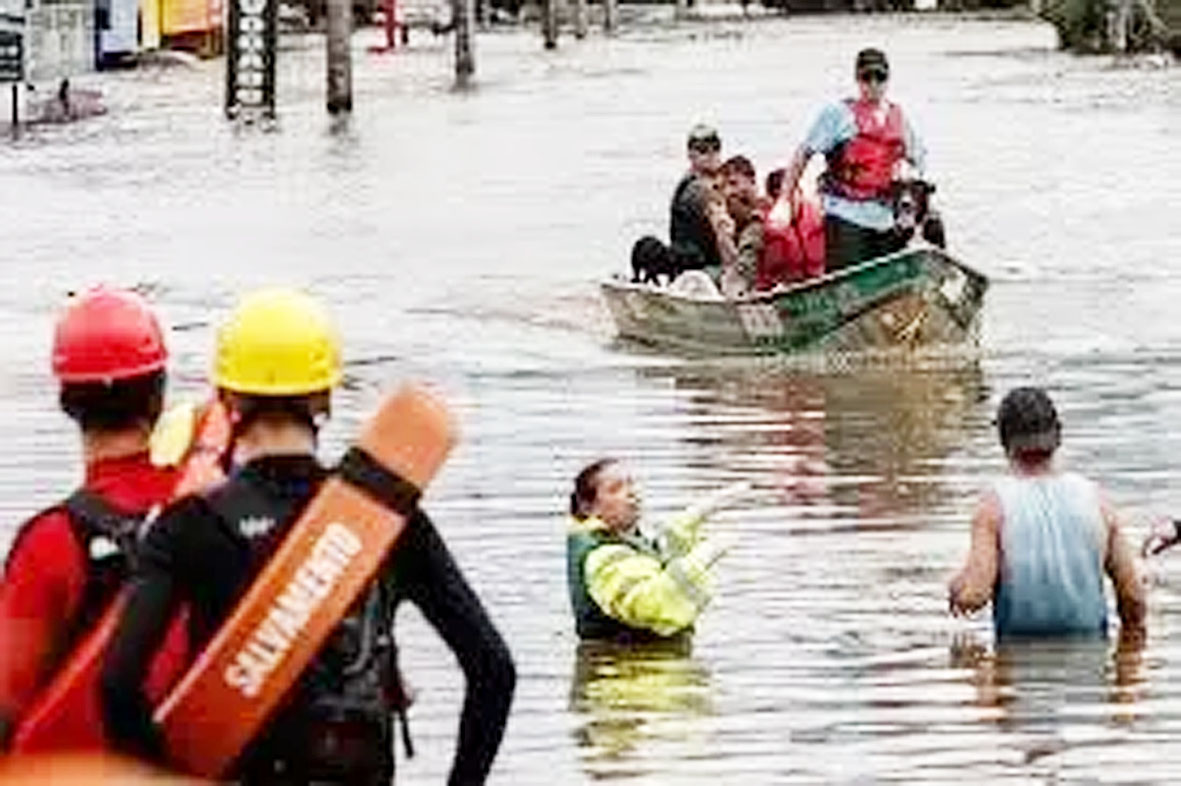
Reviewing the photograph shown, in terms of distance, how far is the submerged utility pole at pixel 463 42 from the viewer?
5962 centimetres

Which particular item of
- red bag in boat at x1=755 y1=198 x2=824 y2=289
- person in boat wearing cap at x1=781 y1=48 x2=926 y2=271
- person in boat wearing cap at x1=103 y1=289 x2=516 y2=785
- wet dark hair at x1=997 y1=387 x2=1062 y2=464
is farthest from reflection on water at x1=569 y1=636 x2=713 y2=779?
red bag in boat at x1=755 y1=198 x2=824 y2=289

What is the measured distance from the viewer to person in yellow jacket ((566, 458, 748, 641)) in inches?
443

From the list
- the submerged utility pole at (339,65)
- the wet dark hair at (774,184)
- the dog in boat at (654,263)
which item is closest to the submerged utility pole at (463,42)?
the submerged utility pole at (339,65)

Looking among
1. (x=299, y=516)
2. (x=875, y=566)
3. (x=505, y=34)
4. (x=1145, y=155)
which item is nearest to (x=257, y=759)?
(x=299, y=516)

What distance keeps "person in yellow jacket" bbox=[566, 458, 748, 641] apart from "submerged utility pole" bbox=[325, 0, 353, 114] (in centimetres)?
3793

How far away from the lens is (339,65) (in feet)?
168

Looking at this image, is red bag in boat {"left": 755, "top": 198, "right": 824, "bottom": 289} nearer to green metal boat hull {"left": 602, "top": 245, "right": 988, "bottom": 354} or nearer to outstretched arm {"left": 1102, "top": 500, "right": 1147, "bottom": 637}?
green metal boat hull {"left": 602, "top": 245, "right": 988, "bottom": 354}

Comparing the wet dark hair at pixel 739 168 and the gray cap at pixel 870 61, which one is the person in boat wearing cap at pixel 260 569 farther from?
the wet dark hair at pixel 739 168

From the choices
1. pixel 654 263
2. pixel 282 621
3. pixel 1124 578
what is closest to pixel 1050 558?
pixel 1124 578

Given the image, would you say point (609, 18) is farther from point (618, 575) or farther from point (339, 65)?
point (618, 575)

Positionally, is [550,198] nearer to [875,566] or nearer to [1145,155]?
[1145,155]

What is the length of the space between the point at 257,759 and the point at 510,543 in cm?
852

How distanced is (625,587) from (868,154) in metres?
8.97

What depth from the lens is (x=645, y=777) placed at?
913 cm
